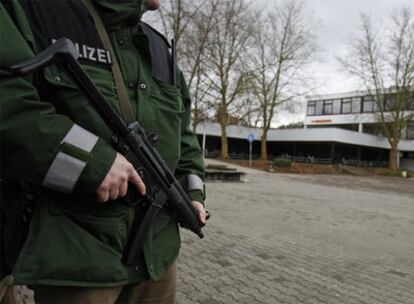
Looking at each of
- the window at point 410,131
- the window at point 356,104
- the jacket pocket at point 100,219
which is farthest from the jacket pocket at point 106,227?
the window at point 356,104

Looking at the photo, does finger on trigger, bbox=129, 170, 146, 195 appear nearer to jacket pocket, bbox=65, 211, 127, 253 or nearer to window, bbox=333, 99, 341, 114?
jacket pocket, bbox=65, 211, 127, 253

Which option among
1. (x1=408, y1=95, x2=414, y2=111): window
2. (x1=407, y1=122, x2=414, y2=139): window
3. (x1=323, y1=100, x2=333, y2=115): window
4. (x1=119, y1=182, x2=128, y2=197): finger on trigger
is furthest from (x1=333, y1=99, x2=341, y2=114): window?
(x1=119, y1=182, x2=128, y2=197): finger on trigger

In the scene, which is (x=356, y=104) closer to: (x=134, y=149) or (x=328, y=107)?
(x=328, y=107)

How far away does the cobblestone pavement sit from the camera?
Result: 3734 mm

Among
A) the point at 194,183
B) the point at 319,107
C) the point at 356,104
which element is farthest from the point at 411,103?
the point at 194,183

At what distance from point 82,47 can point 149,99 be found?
0.32m

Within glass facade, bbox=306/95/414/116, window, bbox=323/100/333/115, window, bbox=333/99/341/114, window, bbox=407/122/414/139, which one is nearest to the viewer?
window, bbox=407/122/414/139

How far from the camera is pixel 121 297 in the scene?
148 centimetres

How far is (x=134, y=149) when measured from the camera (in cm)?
134

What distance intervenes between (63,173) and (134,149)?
11.9 inches

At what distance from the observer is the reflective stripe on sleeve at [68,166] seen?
110 centimetres

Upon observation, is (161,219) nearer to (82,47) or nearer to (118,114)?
(118,114)

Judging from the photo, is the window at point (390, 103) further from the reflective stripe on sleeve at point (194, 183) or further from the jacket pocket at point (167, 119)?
the jacket pocket at point (167, 119)

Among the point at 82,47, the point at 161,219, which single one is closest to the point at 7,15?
the point at 82,47
